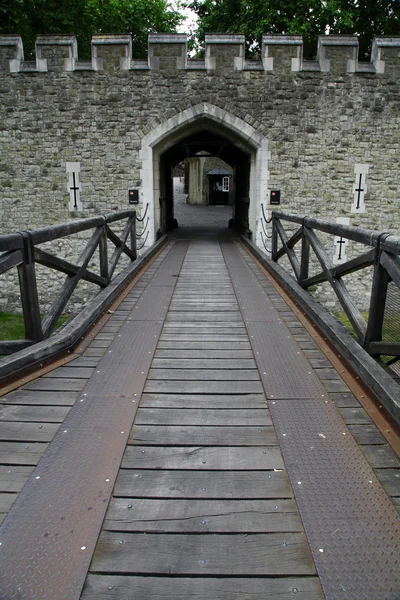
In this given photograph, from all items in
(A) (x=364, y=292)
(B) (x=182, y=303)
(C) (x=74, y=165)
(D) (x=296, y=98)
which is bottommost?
(A) (x=364, y=292)

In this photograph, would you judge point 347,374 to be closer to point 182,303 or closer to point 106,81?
point 182,303

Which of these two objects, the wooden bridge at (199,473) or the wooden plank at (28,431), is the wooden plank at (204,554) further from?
the wooden plank at (28,431)

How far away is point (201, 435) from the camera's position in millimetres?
2180

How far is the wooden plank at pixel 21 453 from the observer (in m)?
1.94

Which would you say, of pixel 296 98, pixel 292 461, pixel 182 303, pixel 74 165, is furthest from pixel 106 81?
pixel 292 461

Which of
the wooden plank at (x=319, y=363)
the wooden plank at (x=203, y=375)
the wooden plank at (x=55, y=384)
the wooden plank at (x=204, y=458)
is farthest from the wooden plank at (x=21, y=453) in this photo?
the wooden plank at (x=319, y=363)

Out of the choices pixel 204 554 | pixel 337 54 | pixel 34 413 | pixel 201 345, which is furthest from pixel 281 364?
pixel 337 54

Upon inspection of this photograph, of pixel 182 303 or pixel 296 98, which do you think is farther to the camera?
pixel 296 98

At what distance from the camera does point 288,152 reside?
926cm

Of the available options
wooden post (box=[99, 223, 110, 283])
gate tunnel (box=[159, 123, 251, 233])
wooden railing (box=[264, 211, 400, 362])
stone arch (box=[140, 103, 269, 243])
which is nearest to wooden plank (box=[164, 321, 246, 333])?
wooden railing (box=[264, 211, 400, 362])

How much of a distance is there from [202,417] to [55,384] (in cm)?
95

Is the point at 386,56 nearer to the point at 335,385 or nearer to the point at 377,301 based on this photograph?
the point at 377,301

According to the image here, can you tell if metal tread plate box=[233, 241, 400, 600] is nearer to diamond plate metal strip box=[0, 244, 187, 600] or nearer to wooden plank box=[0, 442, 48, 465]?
diamond plate metal strip box=[0, 244, 187, 600]

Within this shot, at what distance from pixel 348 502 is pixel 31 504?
1.21m
